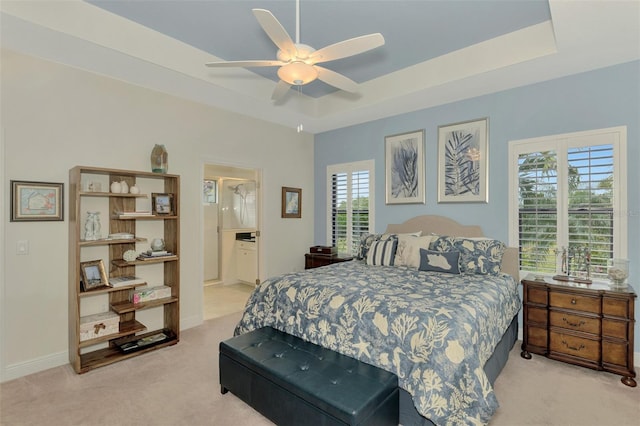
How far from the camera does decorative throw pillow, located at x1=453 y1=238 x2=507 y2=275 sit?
10.6 ft

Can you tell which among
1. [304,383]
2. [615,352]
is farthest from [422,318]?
[615,352]

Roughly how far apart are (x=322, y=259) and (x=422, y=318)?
295 centimetres

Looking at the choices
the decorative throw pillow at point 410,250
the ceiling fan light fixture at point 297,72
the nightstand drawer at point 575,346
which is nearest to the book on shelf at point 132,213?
the ceiling fan light fixture at point 297,72

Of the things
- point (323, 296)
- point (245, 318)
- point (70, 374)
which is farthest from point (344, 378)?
point (70, 374)

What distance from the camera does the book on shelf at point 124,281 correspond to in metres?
3.12

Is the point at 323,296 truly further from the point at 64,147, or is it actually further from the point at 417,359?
the point at 64,147

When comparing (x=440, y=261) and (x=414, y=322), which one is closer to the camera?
(x=414, y=322)

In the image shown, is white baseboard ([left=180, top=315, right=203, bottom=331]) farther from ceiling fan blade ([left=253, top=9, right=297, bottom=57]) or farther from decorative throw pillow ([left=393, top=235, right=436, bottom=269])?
ceiling fan blade ([left=253, top=9, right=297, bottom=57])

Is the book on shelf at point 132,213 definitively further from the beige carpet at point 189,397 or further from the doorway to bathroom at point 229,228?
the doorway to bathroom at point 229,228

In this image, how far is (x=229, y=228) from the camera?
6367mm

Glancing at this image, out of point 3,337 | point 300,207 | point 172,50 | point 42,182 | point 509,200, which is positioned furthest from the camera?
point 300,207

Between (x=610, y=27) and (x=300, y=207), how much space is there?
13.7 feet

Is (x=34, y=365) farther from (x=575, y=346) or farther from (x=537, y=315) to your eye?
(x=575, y=346)

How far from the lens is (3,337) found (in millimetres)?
2695
